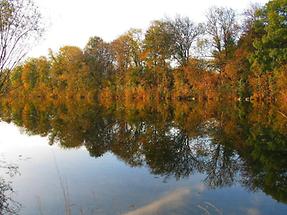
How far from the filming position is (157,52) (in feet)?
200

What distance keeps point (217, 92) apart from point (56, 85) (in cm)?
4732

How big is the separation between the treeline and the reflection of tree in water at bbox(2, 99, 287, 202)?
454 inches

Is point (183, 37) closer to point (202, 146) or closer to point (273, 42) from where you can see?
point (273, 42)

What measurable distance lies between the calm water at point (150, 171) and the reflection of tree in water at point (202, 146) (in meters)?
0.04

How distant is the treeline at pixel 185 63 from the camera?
43.8 meters

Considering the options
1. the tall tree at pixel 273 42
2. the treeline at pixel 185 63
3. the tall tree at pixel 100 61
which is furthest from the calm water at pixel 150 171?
the tall tree at pixel 100 61


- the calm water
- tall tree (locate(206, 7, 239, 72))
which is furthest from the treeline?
the calm water

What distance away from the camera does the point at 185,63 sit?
58688 mm

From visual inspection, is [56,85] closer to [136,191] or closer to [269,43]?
[269,43]

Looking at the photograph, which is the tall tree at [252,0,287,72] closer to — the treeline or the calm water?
the treeline

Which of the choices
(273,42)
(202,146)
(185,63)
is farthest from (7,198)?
(185,63)

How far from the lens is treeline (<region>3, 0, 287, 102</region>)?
43.8 metres

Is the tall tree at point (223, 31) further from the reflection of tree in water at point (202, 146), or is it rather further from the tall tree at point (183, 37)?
the reflection of tree in water at point (202, 146)

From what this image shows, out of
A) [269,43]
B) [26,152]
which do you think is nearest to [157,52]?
[269,43]
